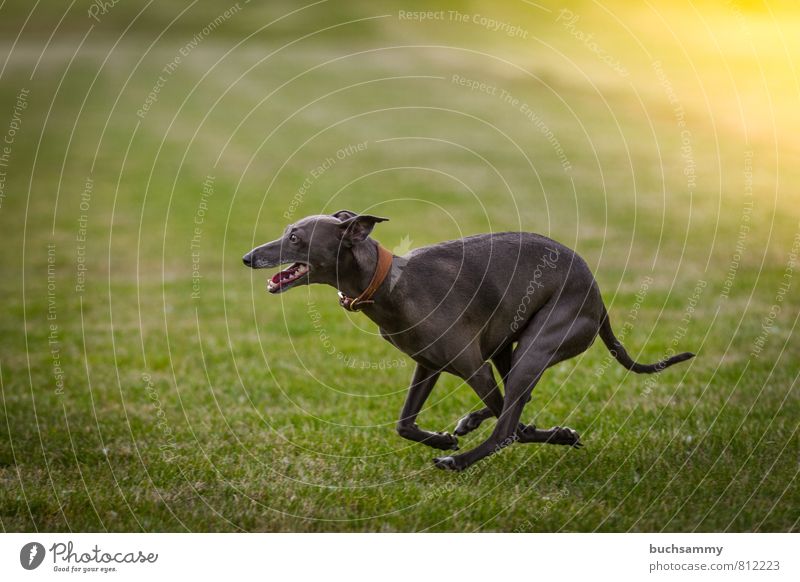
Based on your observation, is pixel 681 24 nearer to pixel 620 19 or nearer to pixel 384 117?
pixel 620 19

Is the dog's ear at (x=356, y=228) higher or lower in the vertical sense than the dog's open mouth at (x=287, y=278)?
higher

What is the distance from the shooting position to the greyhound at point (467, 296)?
268 inches

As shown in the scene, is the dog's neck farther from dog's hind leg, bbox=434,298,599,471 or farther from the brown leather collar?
dog's hind leg, bbox=434,298,599,471

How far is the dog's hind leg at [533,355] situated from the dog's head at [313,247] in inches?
61.0

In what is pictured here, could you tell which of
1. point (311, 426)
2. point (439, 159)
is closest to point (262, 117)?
point (439, 159)

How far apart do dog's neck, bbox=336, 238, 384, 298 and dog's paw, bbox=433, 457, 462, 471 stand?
1.46 meters

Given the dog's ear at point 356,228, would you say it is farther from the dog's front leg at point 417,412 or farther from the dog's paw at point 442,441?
the dog's paw at point 442,441

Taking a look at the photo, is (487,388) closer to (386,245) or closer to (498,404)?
(498,404)

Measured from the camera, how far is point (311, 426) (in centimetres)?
901

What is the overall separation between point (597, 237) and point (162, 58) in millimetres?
22825

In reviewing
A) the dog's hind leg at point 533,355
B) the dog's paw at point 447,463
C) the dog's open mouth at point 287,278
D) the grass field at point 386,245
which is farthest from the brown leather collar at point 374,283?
the dog's paw at point 447,463

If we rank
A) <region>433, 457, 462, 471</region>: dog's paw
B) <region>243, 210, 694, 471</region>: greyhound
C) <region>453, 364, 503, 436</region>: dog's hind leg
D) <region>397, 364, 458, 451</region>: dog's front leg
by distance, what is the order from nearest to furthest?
<region>243, 210, 694, 471</region>: greyhound, <region>453, 364, 503, 436</region>: dog's hind leg, <region>433, 457, 462, 471</region>: dog's paw, <region>397, 364, 458, 451</region>: dog's front leg

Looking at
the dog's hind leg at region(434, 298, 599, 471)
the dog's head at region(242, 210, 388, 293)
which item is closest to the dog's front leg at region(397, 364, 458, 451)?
the dog's hind leg at region(434, 298, 599, 471)

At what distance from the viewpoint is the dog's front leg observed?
7.63m
